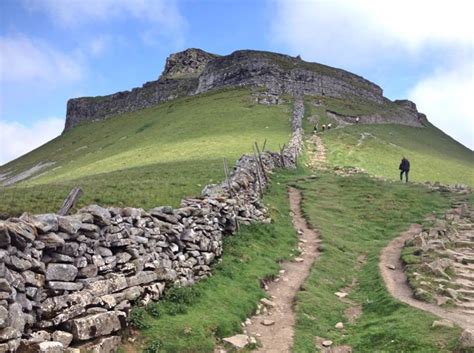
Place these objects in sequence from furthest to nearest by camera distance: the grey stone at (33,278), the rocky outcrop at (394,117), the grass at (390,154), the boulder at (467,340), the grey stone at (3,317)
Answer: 1. the rocky outcrop at (394,117)
2. the grass at (390,154)
3. the boulder at (467,340)
4. the grey stone at (33,278)
5. the grey stone at (3,317)

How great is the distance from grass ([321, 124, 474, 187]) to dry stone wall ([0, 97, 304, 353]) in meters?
37.1

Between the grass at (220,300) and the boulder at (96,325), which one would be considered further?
the grass at (220,300)

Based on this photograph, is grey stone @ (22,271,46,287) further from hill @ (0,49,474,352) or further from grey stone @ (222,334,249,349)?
grey stone @ (222,334,249,349)

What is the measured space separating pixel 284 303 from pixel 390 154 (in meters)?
48.2

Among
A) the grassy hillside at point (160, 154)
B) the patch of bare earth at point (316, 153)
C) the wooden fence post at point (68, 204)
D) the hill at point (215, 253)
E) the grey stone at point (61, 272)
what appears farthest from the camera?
the patch of bare earth at point (316, 153)

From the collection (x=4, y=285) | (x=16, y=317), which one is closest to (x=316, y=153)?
(x=16, y=317)

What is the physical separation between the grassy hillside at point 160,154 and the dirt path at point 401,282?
34.4 feet

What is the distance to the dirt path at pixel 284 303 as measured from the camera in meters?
15.0

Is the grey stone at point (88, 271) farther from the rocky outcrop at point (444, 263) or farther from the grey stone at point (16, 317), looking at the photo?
the rocky outcrop at point (444, 263)

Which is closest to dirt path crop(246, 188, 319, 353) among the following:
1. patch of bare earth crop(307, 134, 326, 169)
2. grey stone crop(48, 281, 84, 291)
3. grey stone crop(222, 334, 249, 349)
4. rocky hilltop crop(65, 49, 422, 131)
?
grey stone crop(222, 334, 249, 349)

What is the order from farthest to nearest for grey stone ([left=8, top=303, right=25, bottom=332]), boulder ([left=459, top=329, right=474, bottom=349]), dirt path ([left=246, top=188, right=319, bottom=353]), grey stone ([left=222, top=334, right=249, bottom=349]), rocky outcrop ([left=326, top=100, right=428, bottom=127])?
rocky outcrop ([left=326, top=100, right=428, bottom=127]), dirt path ([left=246, top=188, right=319, bottom=353]), grey stone ([left=222, top=334, right=249, bottom=349]), boulder ([left=459, top=329, right=474, bottom=349]), grey stone ([left=8, top=303, right=25, bottom=332])

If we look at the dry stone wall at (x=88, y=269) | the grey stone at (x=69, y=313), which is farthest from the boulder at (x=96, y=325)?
the grey stone at (x=69, y=313)

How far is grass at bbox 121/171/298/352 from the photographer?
13.2 metres

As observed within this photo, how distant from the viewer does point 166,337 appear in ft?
42.5
